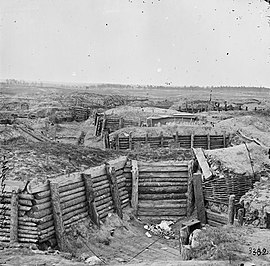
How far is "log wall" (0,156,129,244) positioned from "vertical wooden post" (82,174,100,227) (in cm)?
3

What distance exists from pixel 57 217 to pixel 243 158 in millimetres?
7418

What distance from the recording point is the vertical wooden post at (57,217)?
12.5 metres

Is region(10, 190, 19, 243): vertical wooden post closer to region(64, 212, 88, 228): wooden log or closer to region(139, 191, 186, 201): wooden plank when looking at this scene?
region(64, 212, 88, 228): wooden log

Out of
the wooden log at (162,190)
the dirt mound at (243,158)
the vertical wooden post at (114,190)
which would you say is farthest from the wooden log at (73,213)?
the dirt mound at (243,158)

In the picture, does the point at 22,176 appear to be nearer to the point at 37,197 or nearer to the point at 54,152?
the point at 37,197

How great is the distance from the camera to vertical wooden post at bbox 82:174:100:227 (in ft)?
45.6

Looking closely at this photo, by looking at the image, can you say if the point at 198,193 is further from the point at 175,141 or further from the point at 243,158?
the point at 175,141

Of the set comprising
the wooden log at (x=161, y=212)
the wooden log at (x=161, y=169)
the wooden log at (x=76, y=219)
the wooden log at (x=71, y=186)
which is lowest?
the wooden log at (x=161, y=212)

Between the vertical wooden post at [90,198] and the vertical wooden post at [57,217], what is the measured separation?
1.44m

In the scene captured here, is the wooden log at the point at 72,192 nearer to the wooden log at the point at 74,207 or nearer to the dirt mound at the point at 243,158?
the wooden log at the point at 74,207

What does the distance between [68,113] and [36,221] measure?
106 ft

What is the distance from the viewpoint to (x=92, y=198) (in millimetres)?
14055

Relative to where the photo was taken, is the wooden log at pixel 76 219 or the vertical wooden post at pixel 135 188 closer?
the wooden log at pixel 76 219

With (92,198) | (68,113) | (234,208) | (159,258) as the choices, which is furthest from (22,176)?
(68,113)
